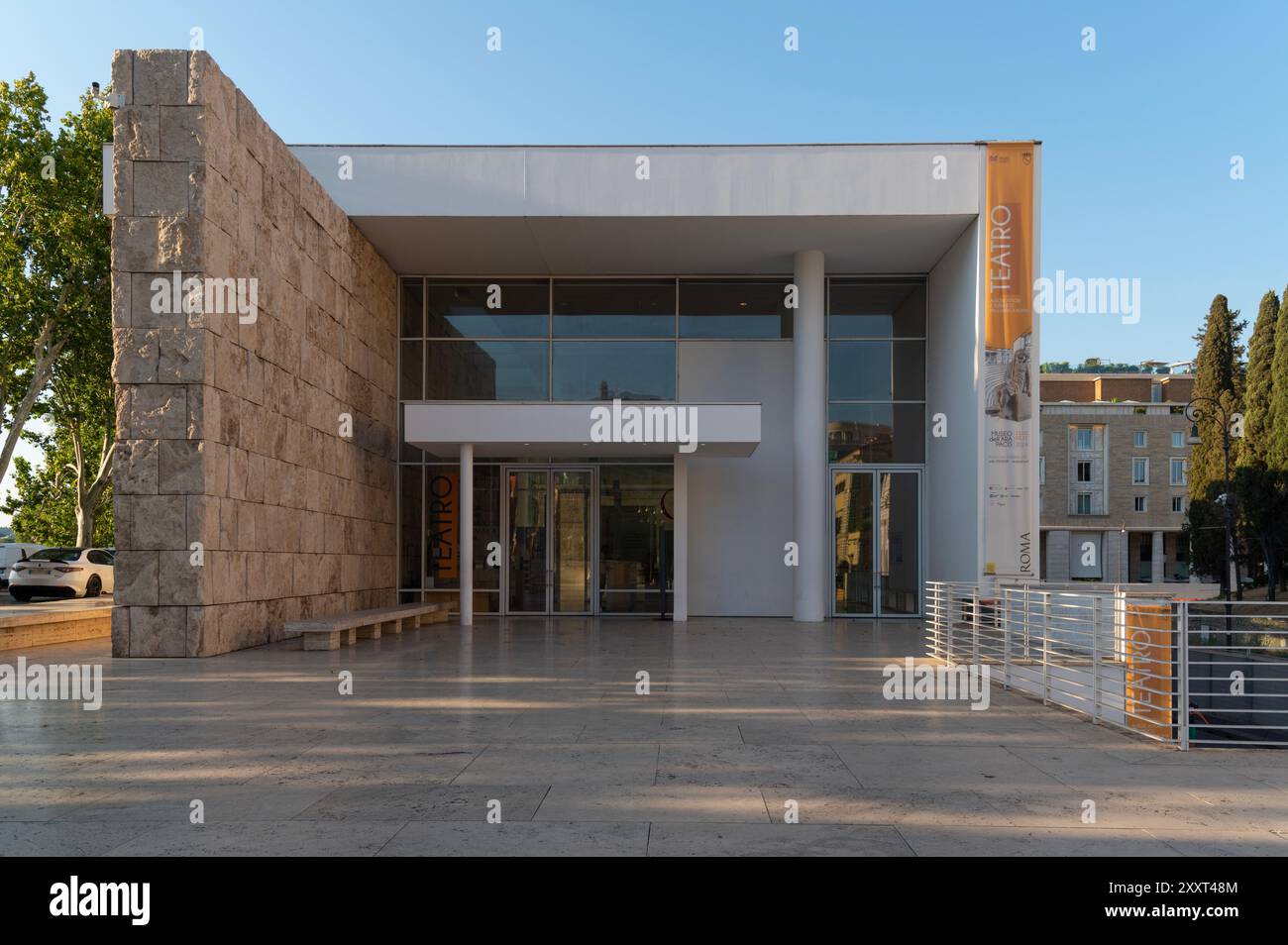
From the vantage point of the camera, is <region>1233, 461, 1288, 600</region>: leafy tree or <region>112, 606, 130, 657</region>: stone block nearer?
<region>112, 606, 130, 657</region>: stone block

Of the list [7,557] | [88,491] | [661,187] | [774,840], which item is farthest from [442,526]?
[7,557]

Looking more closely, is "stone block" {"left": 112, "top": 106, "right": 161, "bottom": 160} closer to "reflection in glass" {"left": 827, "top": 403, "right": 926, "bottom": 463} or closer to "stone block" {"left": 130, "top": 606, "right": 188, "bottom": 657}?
"stone block" {"left": 130, "top": 606, "right": 188, "bottom": 657}

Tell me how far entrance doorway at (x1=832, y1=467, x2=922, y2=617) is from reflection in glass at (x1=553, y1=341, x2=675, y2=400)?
14.1ft

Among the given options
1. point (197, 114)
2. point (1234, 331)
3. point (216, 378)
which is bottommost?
point (216, 378)

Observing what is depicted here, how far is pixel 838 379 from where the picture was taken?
21.7 m

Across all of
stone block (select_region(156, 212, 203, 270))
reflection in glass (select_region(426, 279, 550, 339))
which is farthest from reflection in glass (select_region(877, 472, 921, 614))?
stone block (select_region(156, 212, 203, 270))

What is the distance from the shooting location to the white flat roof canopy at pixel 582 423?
1838cm

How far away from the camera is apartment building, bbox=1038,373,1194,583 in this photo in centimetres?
6412

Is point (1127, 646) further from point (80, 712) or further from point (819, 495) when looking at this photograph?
point (819, 495)

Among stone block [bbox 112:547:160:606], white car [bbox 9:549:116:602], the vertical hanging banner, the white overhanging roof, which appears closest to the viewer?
stone block [bbox 112:547:160:606]

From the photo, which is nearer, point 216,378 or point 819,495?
point 216,378

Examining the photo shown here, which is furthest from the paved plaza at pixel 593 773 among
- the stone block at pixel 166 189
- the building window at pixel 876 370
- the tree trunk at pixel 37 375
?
the tree trunk at pixel 37 375

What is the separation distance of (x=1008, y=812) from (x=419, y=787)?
11.2ft
